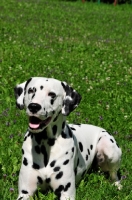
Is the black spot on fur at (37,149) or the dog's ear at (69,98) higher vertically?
the dog's ear at (69,98)

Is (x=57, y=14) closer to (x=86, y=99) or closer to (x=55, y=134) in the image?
(x=86, y=99)

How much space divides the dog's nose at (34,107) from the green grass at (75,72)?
1190 mm

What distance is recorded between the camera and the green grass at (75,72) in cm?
609

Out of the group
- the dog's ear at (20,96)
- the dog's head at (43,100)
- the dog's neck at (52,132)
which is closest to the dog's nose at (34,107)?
the dog's head at (43,100)

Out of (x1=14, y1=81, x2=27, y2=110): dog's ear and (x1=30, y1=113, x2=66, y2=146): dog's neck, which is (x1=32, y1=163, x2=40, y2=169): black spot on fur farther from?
(x1=14, y1=81, x2=27, y2=110): dog's ear

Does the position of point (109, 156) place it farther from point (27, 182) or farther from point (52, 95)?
point (52, 95)

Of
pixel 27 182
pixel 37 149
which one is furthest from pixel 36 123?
pixel 27 182

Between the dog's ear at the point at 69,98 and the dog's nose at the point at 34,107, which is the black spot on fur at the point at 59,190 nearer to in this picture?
the dog's ear at the point at 69,98

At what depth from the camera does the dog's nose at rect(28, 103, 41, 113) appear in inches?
173

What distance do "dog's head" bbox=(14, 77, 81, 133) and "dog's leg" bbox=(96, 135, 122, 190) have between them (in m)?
1.49

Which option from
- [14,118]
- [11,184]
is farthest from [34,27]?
[11,184]

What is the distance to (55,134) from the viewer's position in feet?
16.4

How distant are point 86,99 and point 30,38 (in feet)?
23.3

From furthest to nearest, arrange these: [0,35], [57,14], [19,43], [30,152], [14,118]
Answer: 1. [57,14]
2. [0,35]
3. [19,43]
4. [14,118]
5. [30,152]
